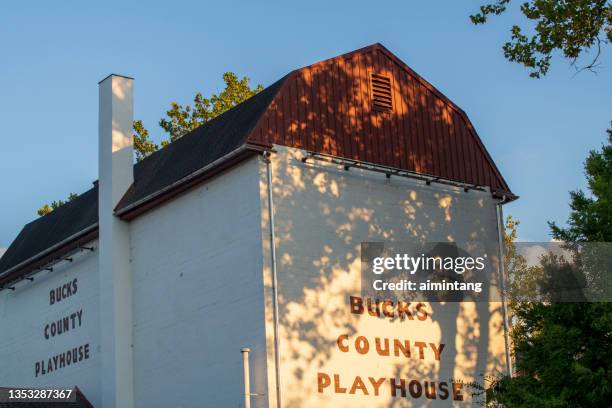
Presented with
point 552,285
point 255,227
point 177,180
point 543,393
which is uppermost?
point 177,180

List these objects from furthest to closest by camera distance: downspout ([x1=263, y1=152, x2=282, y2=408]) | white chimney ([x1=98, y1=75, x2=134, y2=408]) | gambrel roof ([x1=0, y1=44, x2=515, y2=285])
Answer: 1. white chimney ([x1=98, y1=75, x2=134, y2=408])
2. gambrel roof ([x1=0, y1=44, x2=515, y2=285])
3. downspout ([x1=263, y1=152, x2=282, y2=408])

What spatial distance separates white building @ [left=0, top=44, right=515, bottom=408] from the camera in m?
24.3

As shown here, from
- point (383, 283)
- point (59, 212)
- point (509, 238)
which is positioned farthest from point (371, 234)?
point (509, 238)

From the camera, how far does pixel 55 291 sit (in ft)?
109

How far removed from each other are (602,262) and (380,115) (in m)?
8.46

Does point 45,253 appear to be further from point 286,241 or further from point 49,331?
point 286,241

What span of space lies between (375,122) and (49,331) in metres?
13.2

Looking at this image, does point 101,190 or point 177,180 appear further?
point 101,190

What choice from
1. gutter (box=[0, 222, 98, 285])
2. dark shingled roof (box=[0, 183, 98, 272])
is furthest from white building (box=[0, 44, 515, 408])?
dark shingled roof (box=[0, 183, 98, 272])

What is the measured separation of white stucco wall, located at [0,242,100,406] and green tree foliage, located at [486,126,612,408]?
518 inches

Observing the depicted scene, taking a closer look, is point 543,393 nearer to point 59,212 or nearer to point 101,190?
point 101,190

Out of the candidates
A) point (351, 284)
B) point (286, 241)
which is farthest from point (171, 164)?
point (351, 284)

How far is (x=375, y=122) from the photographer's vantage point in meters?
27.3

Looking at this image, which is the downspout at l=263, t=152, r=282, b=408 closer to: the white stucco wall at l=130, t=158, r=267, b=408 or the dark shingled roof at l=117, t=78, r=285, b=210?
the white stucco wall at l=130, t=158, r=267, b=408
